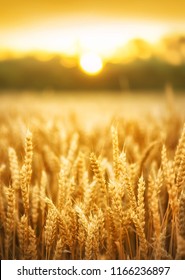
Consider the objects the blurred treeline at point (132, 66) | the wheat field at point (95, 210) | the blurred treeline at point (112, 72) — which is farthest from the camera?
the blurred treeline at point (112, 72)

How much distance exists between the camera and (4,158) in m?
1.56

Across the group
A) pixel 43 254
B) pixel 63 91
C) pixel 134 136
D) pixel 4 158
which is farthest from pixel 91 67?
pixel 63 91

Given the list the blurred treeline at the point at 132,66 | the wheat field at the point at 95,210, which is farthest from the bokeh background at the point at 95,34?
the wheat field at the point at 95,210

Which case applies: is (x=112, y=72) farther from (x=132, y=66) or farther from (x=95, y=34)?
(x=95, y=34)

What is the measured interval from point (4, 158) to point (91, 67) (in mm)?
485

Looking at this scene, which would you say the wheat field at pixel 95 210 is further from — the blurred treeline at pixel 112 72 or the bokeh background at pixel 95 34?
the blurred treeline at pixel 112 72

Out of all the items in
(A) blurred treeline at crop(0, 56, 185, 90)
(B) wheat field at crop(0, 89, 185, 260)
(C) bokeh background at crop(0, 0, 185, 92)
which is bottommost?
(B) wheat field at crop(0, 89, 185, 260)

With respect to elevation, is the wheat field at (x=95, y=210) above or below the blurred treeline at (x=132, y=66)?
below

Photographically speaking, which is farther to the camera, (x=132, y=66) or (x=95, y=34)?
(x=132, y=66)

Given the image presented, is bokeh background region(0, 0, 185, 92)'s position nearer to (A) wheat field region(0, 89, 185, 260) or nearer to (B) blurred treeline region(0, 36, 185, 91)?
(B) blurred treeline region(0, 36, 185, 91)

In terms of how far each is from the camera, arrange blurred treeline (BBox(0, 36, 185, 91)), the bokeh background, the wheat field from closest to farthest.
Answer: the wheat field, the bokeh background, blurred treeline (BBox(0, 36, 185, 91))

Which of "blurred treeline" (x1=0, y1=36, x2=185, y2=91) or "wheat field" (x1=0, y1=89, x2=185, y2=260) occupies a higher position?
"blurred treeline" (x1=0, y1=36, x2=185, y2=91)

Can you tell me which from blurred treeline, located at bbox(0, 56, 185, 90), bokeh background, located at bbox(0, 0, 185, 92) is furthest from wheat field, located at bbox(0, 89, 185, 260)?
blurred treeline, located at bbox(0, 56, 185, 90)

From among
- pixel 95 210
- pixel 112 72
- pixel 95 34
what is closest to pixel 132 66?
pixel 112 72
